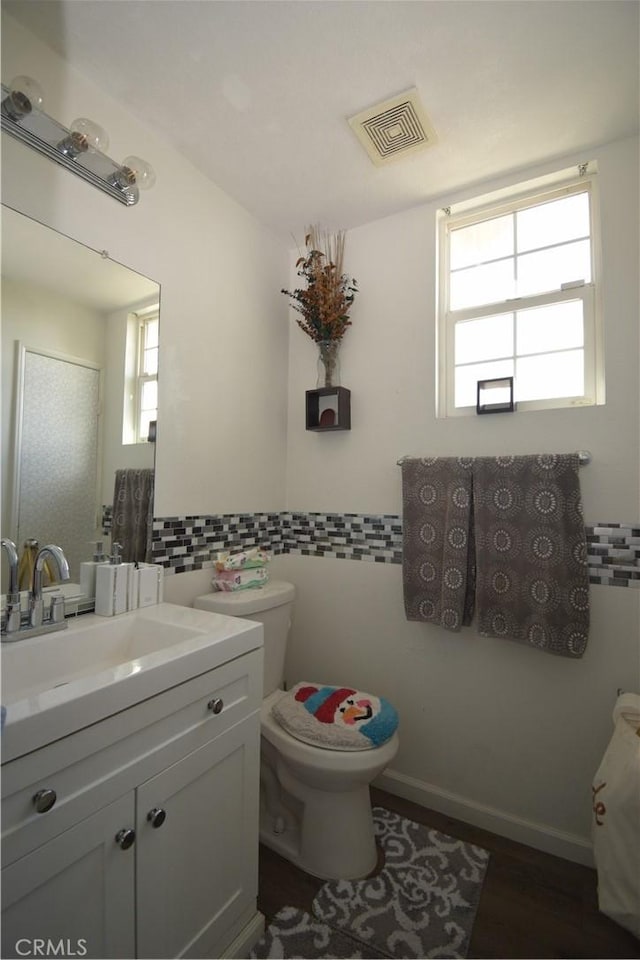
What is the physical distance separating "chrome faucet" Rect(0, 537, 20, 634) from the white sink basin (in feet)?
0.15

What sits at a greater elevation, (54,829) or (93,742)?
(93,742)

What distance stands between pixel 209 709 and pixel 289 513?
118 centimetres

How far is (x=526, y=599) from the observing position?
151 centimetres

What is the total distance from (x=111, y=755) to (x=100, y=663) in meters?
0.41

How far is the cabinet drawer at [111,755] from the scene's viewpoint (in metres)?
0.69

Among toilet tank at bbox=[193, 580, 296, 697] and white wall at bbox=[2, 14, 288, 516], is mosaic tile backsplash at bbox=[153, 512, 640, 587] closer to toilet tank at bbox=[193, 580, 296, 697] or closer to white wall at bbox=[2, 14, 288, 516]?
white wall at bbox=[2, 14, 288, 516]

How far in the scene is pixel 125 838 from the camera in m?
0.84

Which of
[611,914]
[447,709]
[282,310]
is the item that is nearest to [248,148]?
[282,310]

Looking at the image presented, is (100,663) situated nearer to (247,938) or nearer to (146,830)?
(146,830)

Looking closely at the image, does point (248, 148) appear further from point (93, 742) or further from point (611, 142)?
point (93, 742)

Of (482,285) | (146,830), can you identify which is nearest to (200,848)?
(146,830)

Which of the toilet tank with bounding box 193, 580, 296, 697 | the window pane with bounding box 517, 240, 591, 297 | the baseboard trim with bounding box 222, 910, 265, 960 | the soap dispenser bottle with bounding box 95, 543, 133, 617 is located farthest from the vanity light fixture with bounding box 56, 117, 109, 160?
the baseboard trim with bounding box 222, 910, 265, 960

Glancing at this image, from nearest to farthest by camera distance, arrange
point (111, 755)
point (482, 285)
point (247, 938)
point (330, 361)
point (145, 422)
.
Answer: point (111, 755) < point (247, 938) < point (145, 422) < point (482, 285) < point (330, 361)

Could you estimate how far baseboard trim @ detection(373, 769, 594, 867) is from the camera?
4.83 feet
